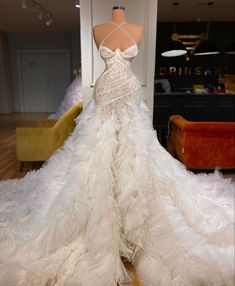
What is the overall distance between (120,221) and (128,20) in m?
2.08

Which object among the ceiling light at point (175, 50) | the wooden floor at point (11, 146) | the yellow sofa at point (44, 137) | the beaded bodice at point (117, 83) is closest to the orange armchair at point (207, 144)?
the yellow sofa at point (44, 137)

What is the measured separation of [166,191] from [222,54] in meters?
5.66

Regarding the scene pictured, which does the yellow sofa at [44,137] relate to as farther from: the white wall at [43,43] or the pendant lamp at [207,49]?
the white wall at [43,43]

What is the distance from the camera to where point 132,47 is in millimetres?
1874

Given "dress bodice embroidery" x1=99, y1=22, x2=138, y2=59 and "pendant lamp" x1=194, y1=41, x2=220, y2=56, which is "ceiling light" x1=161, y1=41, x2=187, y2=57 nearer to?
"pendant lamp" x1=194, y1=41, x2=220, y2=56

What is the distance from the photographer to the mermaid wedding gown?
1498 mm

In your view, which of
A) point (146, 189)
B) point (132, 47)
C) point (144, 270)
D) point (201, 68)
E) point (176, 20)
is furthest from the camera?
point (201, 68)

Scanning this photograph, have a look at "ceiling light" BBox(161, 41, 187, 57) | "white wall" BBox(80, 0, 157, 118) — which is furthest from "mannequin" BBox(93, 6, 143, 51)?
"ceiling light" BBox(161, 41, 187, 57)

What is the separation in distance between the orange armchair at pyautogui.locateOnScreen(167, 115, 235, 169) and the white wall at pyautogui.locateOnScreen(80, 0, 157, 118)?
0.63m

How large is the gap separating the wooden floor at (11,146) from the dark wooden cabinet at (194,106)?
3005 mm

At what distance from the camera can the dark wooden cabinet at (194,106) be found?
19.4ft

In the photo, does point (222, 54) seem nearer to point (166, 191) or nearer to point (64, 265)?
point (166, 191)

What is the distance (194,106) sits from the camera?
19.6 ft

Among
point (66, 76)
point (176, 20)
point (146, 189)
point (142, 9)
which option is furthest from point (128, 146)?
point (66, 76)
